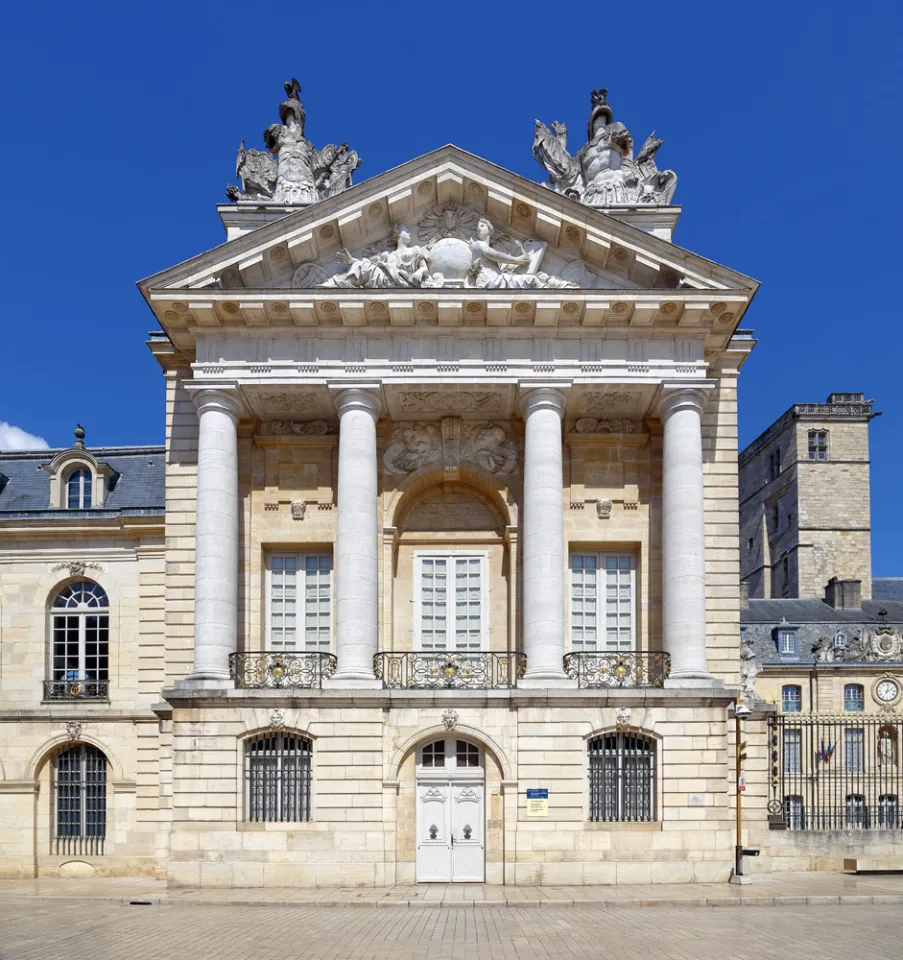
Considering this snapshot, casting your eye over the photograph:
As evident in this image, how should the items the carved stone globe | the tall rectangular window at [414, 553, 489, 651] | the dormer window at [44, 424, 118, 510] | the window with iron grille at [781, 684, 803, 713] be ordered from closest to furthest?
1. the carved stone globe
2. the tall rectangular window at [414, 553, 489, 651]
3. the dormer window at [44, 424, 118, 510]
4. the window with iron grille at [781, 684, 803, 713]

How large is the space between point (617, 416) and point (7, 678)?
16.2 metres

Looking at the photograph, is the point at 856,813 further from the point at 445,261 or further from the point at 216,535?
the point at 216,535

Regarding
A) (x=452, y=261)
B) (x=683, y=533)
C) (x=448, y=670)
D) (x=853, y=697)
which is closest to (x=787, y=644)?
(x=853, y=697)

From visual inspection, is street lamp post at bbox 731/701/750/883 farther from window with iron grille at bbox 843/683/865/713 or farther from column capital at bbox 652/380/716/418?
window with iron grille at bbox 843/683/865/713

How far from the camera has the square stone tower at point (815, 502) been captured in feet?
258

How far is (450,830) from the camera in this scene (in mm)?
28031

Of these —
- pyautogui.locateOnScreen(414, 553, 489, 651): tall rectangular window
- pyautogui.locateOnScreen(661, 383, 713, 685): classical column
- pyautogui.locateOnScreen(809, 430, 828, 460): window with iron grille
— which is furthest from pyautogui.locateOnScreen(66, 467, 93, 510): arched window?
pyautogui.locateOnScreen(809, 430, 828, 460): window with iron grille

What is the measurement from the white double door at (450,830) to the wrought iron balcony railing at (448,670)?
6.37 ft

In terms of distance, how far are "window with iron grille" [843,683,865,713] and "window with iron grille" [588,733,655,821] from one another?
3790 centimetres

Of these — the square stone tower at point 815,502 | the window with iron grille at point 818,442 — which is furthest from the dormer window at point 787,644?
the window with iron grille at point 818,442

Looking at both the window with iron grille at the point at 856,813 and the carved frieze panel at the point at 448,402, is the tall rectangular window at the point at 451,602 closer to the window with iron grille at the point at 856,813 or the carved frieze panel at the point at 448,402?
the carved frieze panel at the point at 448,402

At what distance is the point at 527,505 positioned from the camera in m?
28.8

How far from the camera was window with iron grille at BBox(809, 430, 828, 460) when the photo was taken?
8212 cm

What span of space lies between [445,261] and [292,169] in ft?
18.2
